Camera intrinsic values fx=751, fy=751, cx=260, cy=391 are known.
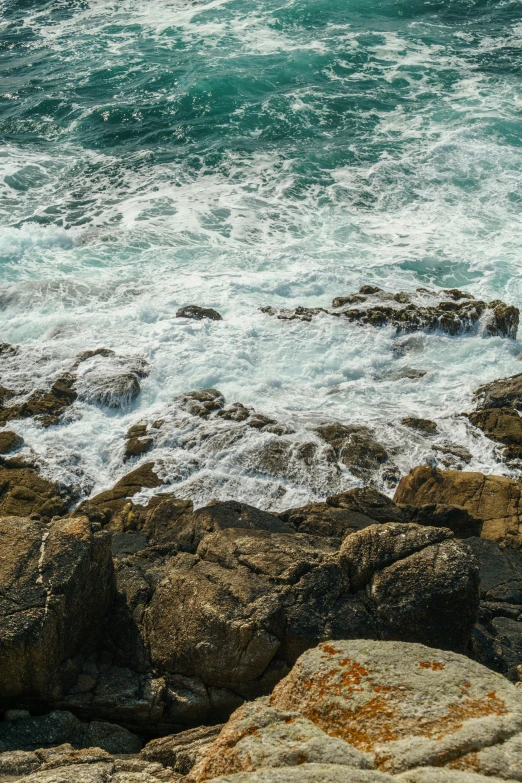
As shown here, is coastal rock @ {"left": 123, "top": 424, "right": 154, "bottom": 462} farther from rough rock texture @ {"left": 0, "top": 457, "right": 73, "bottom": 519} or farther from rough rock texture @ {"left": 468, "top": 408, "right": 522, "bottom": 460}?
rough rock texture @ {"left": 468, "top": 408, "right": 522, "bottom": 460}

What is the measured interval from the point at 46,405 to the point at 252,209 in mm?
14105

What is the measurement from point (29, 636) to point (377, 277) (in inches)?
756

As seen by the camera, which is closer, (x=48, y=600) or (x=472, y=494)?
(x=48, y=600)

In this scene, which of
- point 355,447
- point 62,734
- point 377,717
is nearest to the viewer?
point 377,717

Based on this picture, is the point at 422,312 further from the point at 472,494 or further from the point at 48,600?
the point at 48,600

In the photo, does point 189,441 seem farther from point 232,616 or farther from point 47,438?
point 232,616

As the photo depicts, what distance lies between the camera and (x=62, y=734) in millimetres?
9312

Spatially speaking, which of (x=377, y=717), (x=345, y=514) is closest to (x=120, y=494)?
Result: (x=345, y=514)

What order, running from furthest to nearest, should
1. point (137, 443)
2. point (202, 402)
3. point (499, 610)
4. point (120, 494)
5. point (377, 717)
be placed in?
point (202, 402) < point (137, 443) < point (120, 494) < point (499, 610) < point (377, 717)

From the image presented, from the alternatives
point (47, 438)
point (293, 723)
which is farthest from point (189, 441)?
point (293, 723)

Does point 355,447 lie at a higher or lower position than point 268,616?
lower

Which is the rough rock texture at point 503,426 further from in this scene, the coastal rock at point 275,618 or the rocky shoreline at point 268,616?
the coastal rock at point 275,618

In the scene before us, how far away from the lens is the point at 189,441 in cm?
1858

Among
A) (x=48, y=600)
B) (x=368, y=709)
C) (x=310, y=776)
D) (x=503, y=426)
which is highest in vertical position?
(x=310, y=776)
